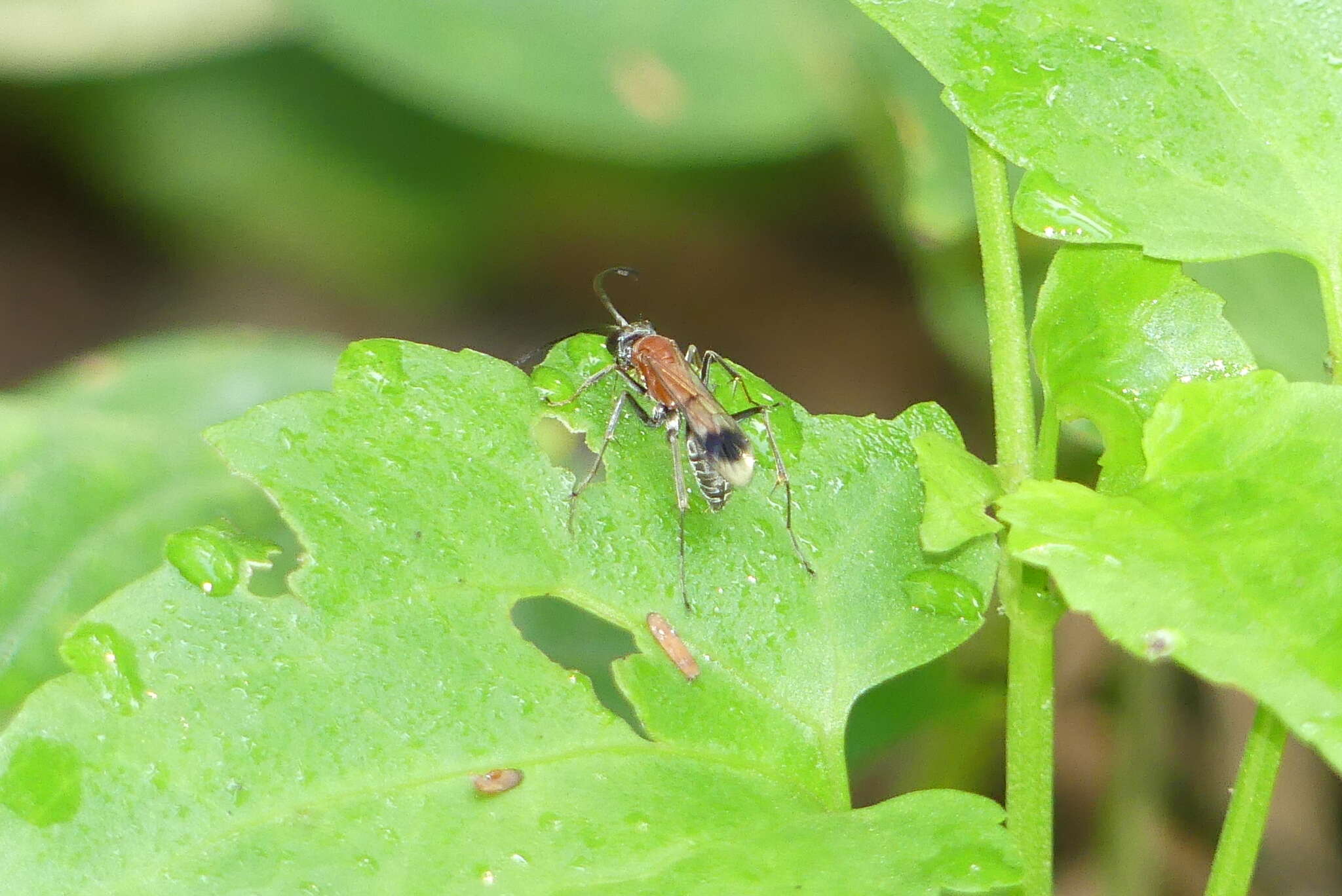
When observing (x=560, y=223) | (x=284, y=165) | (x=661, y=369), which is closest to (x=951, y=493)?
(x=661, y=369)

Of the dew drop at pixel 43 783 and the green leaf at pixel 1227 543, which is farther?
the dew drop at pixel 43 783

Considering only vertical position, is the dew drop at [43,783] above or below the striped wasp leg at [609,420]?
below

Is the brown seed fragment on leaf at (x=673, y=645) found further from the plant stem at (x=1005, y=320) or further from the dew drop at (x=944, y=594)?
the plant stem at (x=1005, y=320)

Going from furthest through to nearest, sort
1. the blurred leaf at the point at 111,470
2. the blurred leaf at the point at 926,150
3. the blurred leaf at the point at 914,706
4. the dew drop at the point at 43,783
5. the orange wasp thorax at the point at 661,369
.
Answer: the blurred leaf at the point at 914,706
the blurred leaf at the point at 926,150
the blurred leaf at the point at 111,470
the orange wasp thorax at the point at 661,369
the dew drop at the point at 43,783

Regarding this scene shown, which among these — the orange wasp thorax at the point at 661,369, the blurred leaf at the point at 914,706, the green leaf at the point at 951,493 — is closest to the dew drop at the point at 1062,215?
the green leaf at the point at 951,493

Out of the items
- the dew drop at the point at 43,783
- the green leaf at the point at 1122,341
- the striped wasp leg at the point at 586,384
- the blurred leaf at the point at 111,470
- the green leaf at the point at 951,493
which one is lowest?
the blurred leaf at the point at 111,470

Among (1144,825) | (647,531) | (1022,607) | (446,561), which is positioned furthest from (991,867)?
(1144,825)

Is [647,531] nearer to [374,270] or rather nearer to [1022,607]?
[1022,607]
